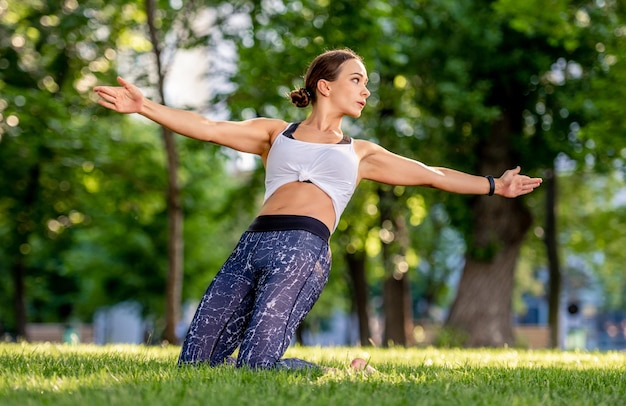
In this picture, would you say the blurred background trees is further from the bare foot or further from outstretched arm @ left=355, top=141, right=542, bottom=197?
the bare foot

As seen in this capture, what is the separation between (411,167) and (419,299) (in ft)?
198

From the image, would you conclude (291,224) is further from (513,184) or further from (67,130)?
(67,130)

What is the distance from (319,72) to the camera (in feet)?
20.5

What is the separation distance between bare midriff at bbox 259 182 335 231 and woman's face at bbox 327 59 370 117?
622 millimetres

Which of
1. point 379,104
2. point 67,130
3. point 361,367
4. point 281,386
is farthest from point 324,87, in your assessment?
point 379,104

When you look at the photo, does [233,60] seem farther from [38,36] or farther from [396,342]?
[396,342]

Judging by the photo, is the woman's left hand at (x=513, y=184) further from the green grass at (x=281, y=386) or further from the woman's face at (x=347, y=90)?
the green grass at (x=281, y=386)

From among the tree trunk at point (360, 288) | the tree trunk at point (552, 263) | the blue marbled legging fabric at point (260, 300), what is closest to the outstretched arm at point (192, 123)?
the blue marbled legging fabric at point (260, 300)

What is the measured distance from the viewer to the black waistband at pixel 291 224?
5820mm

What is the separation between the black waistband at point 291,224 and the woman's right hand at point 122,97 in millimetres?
1041

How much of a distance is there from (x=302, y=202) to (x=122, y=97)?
1.27m

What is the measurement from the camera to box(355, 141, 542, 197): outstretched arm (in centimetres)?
634

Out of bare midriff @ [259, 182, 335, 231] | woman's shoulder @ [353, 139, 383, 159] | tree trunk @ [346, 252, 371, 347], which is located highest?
woman's shoulder @ [353, 139, 383, 159]

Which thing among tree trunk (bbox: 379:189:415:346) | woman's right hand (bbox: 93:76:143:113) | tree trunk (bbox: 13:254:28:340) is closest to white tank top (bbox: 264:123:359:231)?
woman's right hand (bbox: 93:76:143:113)
